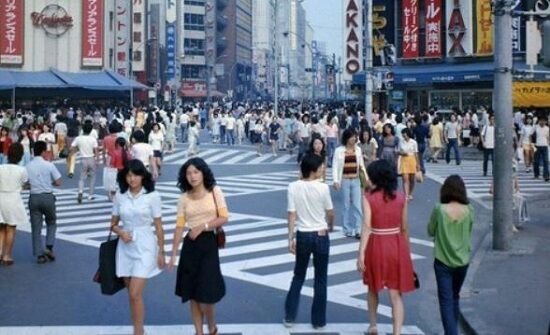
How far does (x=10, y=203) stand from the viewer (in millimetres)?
11109

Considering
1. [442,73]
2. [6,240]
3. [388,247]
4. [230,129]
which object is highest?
[442,73]

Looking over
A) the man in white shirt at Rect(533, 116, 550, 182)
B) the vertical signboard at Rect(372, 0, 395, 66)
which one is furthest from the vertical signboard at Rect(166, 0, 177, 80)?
the man in white shirt at Rect(533, 116, 550, 182)

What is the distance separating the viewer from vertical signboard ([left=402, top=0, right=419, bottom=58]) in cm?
4688

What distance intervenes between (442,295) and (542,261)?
430 cm

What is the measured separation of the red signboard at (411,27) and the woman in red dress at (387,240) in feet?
134

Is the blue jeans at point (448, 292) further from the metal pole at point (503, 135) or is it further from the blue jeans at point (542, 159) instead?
the blue jeans at point (542, 159)

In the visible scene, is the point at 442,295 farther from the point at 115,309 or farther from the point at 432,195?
the point at 432,195

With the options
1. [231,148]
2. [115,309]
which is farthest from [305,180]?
[231,148]

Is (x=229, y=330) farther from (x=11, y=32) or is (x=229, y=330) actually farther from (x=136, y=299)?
(x=11, y=32)

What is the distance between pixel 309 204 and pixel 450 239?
1.40 m

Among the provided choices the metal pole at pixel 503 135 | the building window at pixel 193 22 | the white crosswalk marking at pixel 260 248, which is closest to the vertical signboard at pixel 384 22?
the white crosswalk marking at pixel 260 248

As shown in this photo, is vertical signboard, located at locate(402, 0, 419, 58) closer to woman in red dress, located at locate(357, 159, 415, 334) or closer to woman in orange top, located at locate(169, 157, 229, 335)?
woman in red dress, located at locate(357, 159, 415, 334)

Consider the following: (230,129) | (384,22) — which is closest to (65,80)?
(230,129)

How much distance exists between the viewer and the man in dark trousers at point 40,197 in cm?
1143
